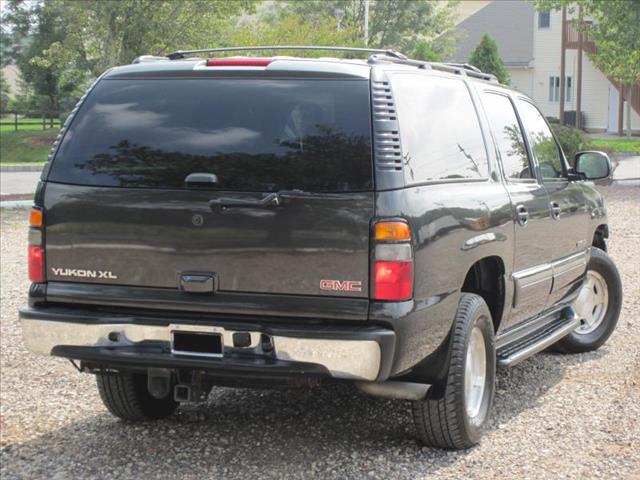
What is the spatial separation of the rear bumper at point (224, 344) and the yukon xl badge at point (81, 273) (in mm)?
173

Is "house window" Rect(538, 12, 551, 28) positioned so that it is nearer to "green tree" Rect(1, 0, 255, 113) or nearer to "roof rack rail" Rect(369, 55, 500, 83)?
"green tree" Rect(1, 0, 255, 113)

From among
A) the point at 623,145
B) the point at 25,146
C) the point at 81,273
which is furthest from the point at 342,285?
the point at 25,146

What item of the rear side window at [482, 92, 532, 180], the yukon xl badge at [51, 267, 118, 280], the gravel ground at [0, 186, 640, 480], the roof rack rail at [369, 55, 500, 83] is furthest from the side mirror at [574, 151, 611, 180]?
the yukon xl badge at [51, 267, 118, 280]

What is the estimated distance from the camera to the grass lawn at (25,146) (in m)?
35.0

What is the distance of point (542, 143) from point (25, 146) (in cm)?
3254

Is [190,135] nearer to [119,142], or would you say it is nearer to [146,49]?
[119,142]

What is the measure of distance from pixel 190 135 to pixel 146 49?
87.1ft

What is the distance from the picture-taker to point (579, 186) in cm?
761

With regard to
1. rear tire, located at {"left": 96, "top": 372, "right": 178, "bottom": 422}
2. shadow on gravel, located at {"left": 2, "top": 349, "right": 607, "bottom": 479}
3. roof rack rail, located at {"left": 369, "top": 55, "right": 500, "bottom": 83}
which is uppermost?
roof rack rail, located at {"left": 369, "top": 55, "right": 500, "bottom": 83}

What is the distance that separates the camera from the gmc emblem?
4.71 metres

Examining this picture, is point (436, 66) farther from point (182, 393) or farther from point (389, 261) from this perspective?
point (182, 393)

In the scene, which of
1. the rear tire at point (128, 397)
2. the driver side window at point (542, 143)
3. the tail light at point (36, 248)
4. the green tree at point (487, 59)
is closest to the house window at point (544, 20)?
the green tree at point (487, 59)

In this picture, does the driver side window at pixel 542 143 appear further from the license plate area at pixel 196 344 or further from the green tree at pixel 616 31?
the green tree at pixel 616 31

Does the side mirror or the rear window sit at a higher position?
the rear window
